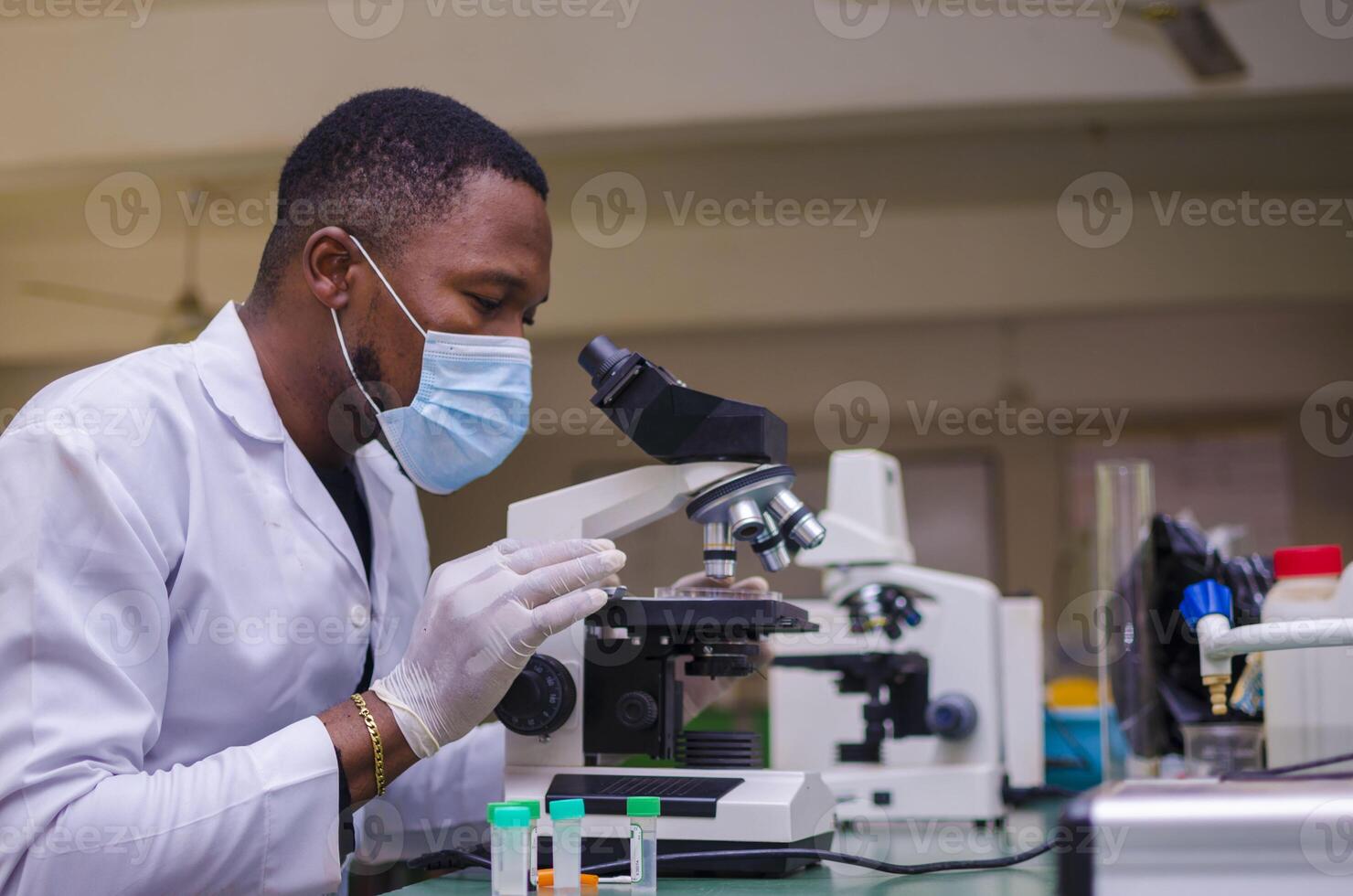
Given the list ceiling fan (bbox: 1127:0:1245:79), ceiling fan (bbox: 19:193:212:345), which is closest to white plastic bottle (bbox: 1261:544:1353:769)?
ceiling fan (bbox: 1127:0:1245:79)

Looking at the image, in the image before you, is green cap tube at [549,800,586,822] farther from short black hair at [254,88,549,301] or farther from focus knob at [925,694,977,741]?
focus knob at [925,694,977,741]

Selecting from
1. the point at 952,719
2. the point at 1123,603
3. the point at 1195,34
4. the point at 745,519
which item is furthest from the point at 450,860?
the point at 1195,34

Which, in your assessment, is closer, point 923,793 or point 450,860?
point 450,860

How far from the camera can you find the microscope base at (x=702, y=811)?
1244mm

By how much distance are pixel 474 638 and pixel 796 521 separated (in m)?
0.38

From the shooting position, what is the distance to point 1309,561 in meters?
1.49

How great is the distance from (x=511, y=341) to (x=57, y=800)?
2.42 feet

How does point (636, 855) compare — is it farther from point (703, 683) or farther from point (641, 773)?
point (703, 683)

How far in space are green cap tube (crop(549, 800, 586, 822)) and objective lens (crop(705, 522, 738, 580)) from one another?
14.5 inches

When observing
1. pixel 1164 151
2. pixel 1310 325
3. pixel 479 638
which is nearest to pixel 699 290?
pixel 1164 151

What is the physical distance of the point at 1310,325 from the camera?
23.5ft

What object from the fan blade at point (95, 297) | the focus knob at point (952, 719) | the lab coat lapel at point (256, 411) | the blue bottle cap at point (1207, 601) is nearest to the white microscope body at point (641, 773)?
the lab coat lapel at point (256, 411)

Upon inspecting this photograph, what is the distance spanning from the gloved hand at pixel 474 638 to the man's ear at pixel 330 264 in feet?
1.49

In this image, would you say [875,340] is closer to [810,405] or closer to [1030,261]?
[810,405]
